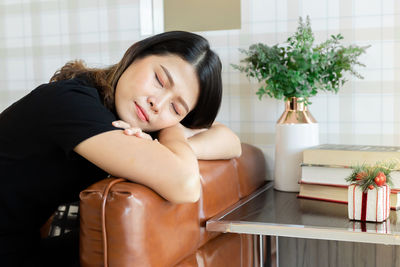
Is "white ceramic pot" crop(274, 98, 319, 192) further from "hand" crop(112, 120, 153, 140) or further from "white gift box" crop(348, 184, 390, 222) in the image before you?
"hand" crop(112, 120, 153, 140)

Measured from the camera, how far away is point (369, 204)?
1336mm

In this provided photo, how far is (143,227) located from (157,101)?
1.25ft

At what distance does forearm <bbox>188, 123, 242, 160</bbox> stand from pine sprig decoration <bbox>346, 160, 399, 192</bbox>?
0.39 meters

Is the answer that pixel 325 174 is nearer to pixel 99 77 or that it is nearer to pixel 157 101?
pixel 157 101

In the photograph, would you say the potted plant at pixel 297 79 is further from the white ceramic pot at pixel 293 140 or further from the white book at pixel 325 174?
the white book at pixel 325 174

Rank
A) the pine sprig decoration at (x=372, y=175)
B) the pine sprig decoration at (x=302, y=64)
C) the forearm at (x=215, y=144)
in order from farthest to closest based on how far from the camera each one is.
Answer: the pine sprig decoration at (x=302, y=64) → the forearm at (x=215, y=144) → the pine sprig decoration at (x=372, y=175)

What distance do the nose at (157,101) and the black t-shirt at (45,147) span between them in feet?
0.45

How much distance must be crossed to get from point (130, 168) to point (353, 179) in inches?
27.4

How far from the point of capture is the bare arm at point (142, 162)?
1064 millimetres

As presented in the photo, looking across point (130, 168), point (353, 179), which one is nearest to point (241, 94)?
point (353, 179)

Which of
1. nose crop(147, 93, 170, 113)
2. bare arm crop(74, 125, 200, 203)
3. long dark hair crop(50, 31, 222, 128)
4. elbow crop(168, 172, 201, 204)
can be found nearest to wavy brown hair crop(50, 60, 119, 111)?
long dark hair crop(50, 31, 222, 128)

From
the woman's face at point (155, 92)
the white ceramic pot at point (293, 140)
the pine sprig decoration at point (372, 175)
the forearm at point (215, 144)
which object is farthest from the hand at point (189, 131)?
the pine sprig decoration at point (372, 175)

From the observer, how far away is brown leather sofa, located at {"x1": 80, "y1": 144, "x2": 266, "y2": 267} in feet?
3.33

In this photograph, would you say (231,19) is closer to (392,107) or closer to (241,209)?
(392,107)
